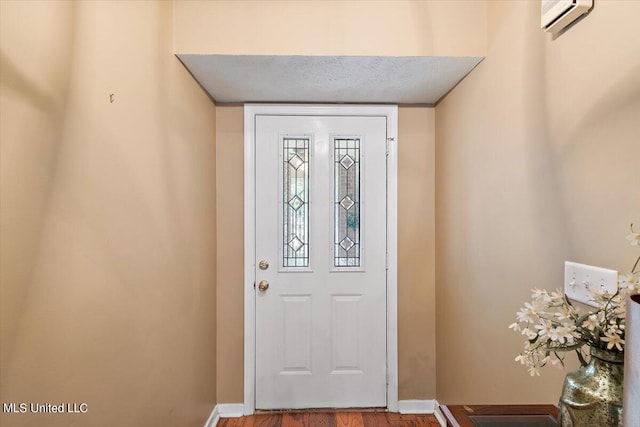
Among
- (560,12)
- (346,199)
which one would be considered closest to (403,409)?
(346,199)

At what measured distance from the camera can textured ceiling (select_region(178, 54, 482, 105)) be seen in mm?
1487

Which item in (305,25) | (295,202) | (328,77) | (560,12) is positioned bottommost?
(295,202)

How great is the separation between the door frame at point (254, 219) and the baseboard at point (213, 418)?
0.18 meters

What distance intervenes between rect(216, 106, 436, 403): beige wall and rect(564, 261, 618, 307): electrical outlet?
1143 millimetres

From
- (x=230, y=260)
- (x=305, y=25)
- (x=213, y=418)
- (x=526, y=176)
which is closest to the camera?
(x=526, y=176)

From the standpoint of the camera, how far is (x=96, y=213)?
97 cm

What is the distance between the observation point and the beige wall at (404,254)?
208cm

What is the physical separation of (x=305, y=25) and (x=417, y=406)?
2346mm

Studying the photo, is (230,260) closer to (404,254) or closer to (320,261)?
(320,261)

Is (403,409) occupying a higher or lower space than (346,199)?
lower

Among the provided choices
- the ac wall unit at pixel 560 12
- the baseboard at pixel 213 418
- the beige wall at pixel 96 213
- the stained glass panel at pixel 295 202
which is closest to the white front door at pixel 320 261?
the stained glass panel at pixel 295 202

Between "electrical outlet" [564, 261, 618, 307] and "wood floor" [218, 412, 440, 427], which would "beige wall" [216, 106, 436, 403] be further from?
"electrical outlet" [564, 261, 618, 307]

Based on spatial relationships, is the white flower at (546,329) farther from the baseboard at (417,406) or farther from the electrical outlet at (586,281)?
the baseboard at (417,406)

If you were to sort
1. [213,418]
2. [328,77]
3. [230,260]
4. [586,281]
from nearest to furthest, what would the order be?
[586,281], [328,77], [213,418], [230,260]
